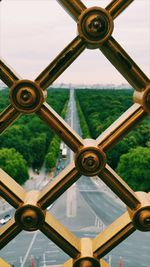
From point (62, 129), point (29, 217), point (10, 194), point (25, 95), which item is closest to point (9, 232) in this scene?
point (29, 217)

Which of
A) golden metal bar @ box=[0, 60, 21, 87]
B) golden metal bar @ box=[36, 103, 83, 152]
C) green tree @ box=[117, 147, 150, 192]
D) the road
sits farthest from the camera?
green tree @ box=[117, 147, 150, 192]

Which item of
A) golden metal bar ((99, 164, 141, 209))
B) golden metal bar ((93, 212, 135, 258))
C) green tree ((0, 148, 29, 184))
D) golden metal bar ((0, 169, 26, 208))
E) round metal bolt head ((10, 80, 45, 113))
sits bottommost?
golden metal bar ((93, 212, 135, 258))

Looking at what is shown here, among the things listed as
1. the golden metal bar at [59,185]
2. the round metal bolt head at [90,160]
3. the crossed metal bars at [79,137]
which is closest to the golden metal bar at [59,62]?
the crossed metal bars at [79,137]

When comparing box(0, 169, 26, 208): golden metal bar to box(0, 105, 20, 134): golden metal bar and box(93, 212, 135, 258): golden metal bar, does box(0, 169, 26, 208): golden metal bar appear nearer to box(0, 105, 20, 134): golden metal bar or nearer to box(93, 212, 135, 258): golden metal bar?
box(0, 105, 20, 134): golden metal bar

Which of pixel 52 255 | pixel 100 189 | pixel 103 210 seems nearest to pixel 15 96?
pixel 52 255

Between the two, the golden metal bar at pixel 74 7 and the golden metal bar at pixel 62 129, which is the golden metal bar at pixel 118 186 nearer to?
the golden metal bar at pixel 62 129

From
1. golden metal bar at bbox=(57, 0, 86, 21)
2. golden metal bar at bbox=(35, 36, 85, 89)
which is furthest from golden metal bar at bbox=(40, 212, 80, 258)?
golden metal bar at bbox=(57, 0, 86, 21)

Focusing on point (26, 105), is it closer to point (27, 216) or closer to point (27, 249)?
point (27, 216)
